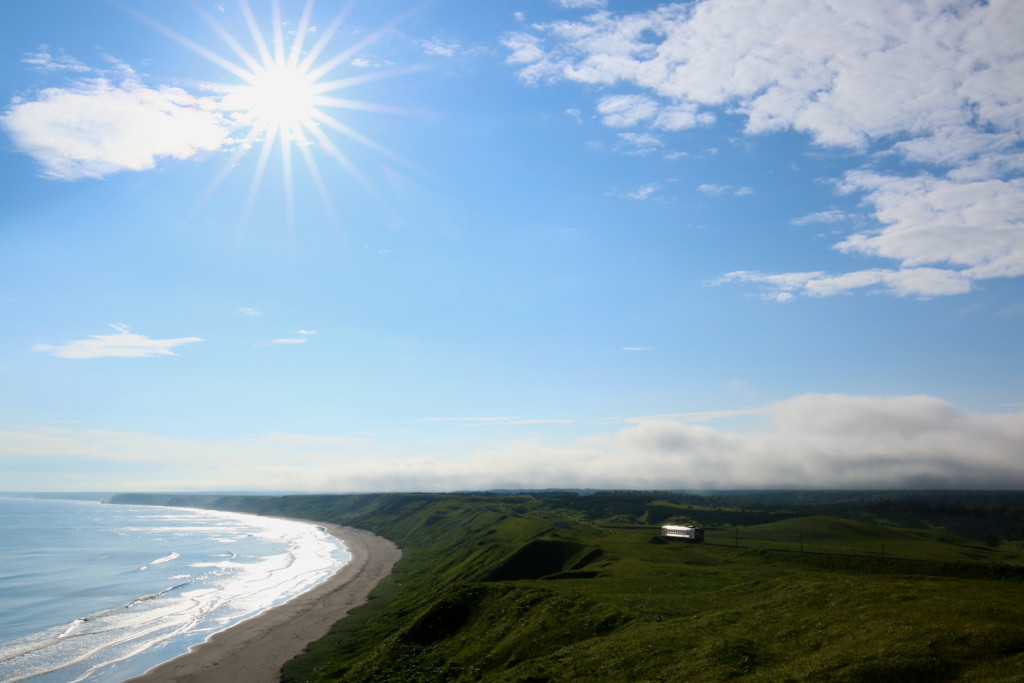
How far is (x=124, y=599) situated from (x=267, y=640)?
171 feet

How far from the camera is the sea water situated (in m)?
75.4

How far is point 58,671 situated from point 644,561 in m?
74.1

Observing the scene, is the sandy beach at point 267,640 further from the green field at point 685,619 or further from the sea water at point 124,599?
the green field at point 685,619

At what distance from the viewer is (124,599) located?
114 m

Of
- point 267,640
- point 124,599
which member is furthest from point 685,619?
point 124,599

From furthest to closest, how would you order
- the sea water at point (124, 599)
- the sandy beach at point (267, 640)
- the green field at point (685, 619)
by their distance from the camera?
the sea water at point (124, 599), the sandy beach at point (267, 640), the green field at point (685, 619)

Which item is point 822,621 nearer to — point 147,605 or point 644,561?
point 644,561

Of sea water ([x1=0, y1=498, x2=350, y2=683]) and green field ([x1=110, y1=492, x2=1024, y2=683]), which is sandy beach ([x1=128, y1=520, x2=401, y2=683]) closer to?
sea water ([x1=0, y1=498, x2=350, y2=683])

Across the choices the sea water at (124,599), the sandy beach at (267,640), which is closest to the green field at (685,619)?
the sandy beach at (267,640)

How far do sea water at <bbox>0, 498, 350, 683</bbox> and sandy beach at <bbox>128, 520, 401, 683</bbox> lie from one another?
3.53 metres

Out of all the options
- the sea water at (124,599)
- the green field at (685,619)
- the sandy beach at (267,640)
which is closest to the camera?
the green field at (685,619)

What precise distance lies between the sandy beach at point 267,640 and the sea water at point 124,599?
353 centimetres

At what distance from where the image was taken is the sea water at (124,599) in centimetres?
7544

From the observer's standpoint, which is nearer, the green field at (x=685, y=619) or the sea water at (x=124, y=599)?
the green field at (x=685, y=619)
